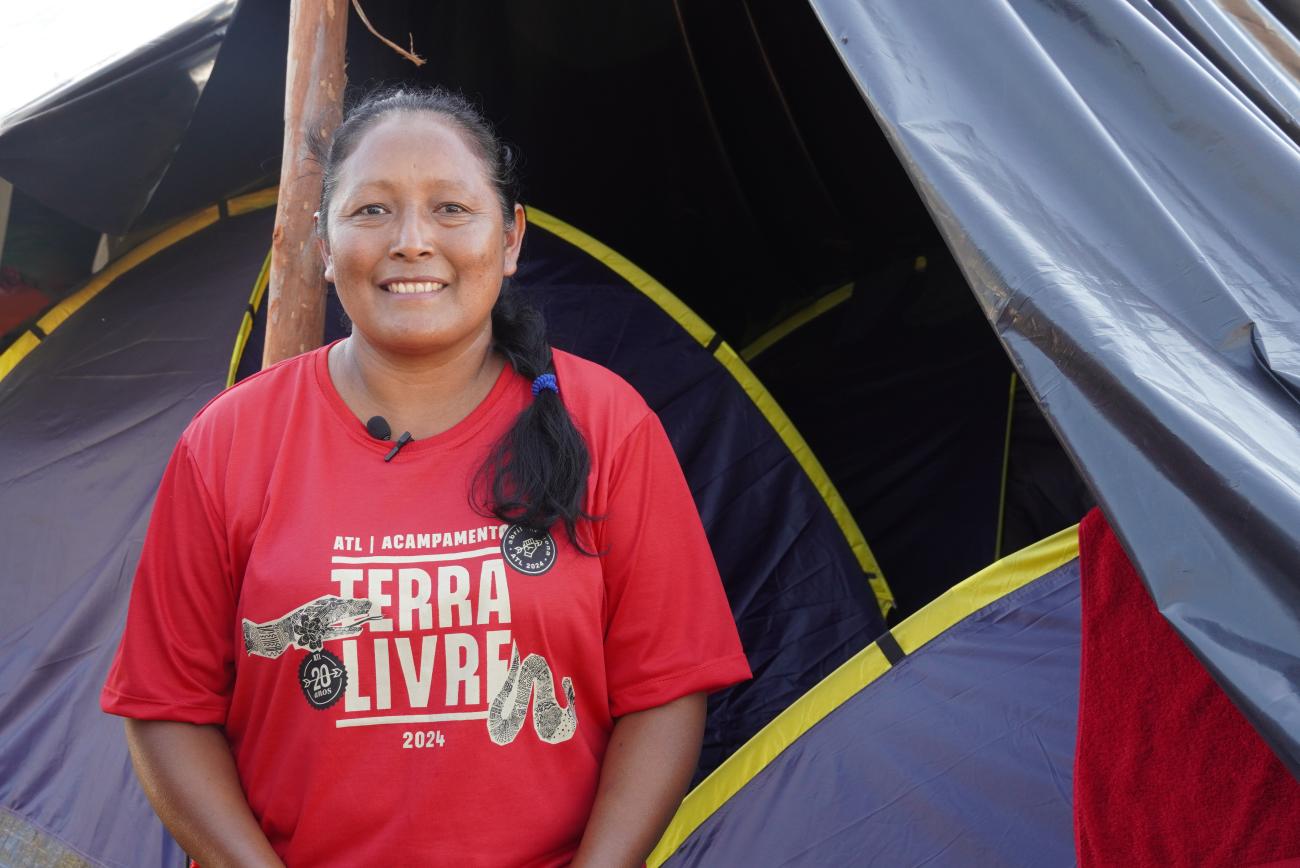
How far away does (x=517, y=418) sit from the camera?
4.50 ft

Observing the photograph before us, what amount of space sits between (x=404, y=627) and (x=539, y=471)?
21 cm

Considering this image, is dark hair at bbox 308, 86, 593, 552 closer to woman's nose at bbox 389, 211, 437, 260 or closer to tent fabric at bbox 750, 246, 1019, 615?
woman's nose at bbox 389, 211, 437, 260

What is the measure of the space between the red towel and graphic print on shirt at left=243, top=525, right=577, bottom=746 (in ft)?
1.85

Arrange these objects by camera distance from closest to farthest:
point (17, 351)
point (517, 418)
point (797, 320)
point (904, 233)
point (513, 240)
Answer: point (517, 418) < point (513, 240) < point (17, 351) < point (904, 233) < point (797, 320)

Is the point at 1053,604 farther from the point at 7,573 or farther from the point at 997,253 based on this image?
the point at 7,573

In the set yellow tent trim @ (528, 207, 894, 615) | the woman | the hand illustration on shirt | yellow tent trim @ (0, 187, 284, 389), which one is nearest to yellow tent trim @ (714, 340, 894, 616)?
yellow tent trim @ (528, 207, 894, 615)

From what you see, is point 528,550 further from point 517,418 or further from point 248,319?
point 248,319

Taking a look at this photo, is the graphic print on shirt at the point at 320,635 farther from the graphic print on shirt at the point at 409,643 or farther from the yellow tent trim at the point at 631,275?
the yellow tent trim at the point at 631,275

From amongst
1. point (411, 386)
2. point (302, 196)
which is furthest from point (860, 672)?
point (302, 196)

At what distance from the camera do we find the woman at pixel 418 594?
4.12ft

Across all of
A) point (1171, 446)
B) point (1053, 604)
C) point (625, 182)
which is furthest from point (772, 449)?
point (1171, 446)

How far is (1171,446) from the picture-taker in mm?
902

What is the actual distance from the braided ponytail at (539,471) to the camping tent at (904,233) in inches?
18.4

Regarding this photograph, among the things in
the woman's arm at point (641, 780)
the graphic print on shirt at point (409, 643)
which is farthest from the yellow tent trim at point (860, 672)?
the graphic print on shirt at point (409, 643)
